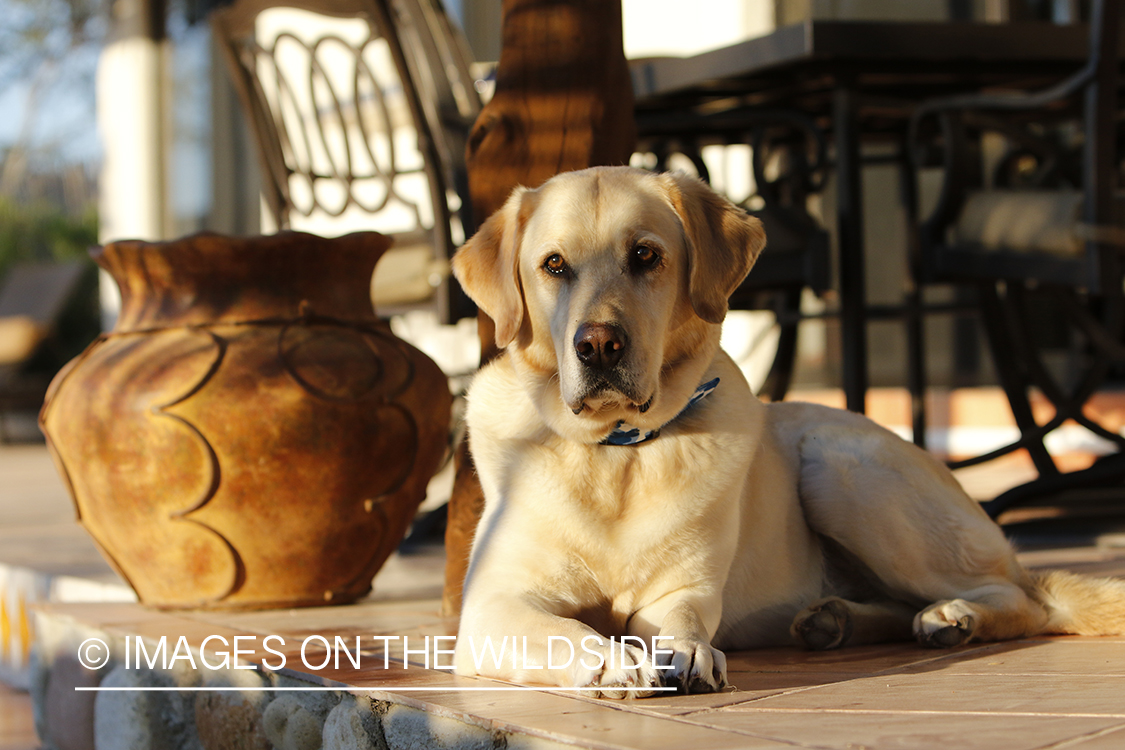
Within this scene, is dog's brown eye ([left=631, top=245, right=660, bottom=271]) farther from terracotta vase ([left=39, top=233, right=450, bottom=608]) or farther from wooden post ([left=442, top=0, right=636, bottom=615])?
terracotta vase ([left=39, top=233, right=450, bottom=608])

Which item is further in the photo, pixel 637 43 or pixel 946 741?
pixel 637 43

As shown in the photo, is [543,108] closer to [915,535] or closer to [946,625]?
[915,535]

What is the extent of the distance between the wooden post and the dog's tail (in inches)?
47.1

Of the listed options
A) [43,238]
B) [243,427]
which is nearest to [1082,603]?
[243,427]

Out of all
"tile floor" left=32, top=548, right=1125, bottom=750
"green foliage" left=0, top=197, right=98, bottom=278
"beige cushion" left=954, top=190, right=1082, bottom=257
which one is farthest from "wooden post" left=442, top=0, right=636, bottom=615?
"green foliage" left=0, top=197, right=98, bottom=278

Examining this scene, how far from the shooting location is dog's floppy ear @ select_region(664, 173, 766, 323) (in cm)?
206

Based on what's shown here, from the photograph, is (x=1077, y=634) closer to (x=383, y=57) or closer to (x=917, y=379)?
(x=917, y=379)

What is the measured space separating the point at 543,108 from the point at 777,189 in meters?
2.07

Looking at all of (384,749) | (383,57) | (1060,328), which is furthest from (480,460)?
(383,57)

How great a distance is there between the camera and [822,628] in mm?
2168

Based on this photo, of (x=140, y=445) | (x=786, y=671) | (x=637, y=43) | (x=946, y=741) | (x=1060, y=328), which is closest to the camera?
(x=946, y=741)

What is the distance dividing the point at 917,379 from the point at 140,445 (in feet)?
8.62

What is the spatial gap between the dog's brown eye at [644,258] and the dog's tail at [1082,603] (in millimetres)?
999

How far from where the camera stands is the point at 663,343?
205 cm
